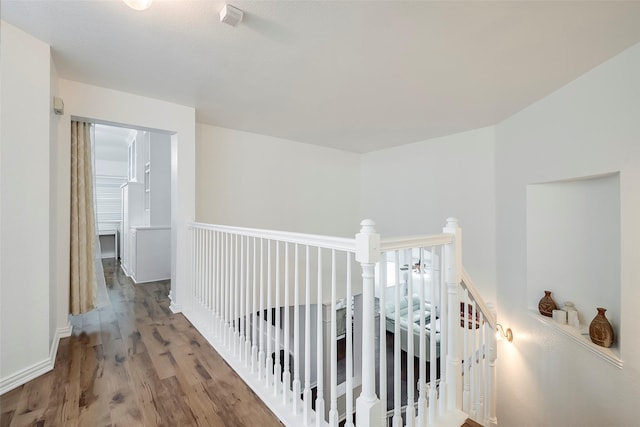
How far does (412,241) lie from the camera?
1333 millimetres

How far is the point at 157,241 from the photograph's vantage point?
4.41 m

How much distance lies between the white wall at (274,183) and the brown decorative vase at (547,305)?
117 inches

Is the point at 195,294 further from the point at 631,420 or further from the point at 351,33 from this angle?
the point at 631,420

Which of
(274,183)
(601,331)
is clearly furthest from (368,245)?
(274,183)

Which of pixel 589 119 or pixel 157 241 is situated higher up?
pixel 589 119

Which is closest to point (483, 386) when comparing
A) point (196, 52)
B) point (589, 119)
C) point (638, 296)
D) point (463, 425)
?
Answer: point (463, 425)

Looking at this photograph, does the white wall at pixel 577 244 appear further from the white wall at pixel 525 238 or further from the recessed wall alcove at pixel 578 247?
the white wall at pixel 525 238

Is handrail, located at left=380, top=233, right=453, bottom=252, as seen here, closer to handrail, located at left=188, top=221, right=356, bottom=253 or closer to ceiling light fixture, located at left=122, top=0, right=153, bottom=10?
handrail, located at left=188, top=221, right=356, bottom=253

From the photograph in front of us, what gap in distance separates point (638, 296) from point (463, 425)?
4.96 feet

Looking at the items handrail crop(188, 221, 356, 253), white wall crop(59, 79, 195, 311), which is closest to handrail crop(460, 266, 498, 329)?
handrail crop(188, 221, 356, 253)

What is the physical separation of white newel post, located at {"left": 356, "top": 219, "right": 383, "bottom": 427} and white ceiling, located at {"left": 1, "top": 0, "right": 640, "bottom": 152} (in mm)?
1340

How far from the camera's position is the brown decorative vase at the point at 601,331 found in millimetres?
2176

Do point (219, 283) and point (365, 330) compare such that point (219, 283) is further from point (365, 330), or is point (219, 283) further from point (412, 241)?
point (412, 241)

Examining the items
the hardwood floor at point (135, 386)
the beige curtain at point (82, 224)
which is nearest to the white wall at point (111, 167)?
the beige curtain at point (82, 224)
